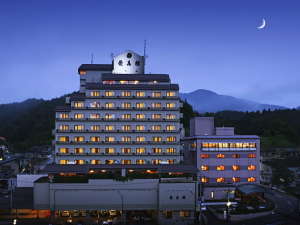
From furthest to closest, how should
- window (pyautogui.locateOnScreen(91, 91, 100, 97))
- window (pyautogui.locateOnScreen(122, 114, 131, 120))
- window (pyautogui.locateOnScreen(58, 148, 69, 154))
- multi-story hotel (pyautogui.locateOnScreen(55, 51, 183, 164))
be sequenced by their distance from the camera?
1. window (pyautogui.locateOnScreen(91, 91, 100, 97))
2. window (pyautogui.locateOnScreen(122, 114, 131, 120))
3. multi-story hotel (pyautogui.locateOnScreen(55, 51, 183, 164))
4. window (pyautogui.locateOnScreen(58, 148, 69, 154))

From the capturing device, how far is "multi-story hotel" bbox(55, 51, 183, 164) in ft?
258

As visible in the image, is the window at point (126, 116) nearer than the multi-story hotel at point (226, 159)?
Yes

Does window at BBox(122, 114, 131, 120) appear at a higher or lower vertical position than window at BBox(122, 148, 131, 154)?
higher

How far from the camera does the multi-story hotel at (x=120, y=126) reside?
7862 cm

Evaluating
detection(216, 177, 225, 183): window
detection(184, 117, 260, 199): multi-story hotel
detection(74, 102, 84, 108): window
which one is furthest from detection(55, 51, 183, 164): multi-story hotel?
detection(216, 177, 225, 183): window

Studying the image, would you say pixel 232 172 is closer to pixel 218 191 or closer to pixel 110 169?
pixel 218 191

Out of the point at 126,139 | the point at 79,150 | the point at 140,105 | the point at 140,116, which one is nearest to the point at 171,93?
the point at 140,105

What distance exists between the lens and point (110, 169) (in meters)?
76.9

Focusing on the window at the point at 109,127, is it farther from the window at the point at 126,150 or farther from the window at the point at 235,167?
the window at the point at 235,167

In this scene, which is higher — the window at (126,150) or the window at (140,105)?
the window at (140,105)

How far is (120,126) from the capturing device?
79.9 m

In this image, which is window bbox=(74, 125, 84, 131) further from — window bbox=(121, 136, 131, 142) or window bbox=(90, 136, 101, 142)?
window bbox=(121, 136, 131, 142)

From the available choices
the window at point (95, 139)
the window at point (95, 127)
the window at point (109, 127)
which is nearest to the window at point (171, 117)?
the window at point (109, 127)

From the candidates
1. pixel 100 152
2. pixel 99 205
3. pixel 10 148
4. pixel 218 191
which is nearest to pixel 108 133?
pixel 100 152
